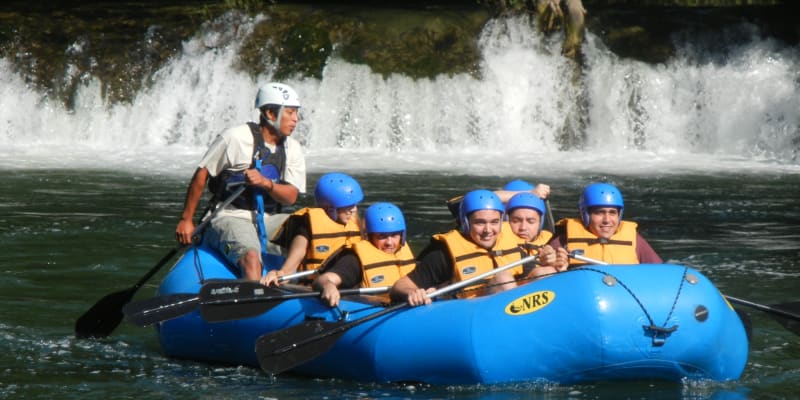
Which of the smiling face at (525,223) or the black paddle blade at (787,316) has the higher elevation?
the smiling face at (525,223)

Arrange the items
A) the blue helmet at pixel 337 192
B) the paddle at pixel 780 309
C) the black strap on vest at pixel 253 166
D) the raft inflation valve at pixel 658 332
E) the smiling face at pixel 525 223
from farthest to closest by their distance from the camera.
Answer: the black strap on vest at pixel 253 166 < the blue helmet at pixel 337 192 < the smiling face at pixel 525 223 < the paddle at pixel 780 309 < the raft inflation valve at pixel 658 332

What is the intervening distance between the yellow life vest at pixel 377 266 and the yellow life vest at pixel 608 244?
0.98m

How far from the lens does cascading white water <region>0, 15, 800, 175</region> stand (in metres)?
19.4

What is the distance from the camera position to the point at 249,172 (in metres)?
7.98

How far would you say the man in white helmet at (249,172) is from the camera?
319 inches

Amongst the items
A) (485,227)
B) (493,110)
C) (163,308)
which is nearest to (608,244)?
(485,227)

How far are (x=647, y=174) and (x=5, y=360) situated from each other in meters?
10.8

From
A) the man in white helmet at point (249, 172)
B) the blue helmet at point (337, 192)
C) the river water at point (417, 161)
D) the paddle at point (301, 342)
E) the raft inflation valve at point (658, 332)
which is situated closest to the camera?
the raft inflation valve at point (658, 332)

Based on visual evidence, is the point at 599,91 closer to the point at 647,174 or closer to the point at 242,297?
the point at 647,174

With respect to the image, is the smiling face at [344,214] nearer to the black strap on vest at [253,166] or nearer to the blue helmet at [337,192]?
the blue helmet at [337,192]

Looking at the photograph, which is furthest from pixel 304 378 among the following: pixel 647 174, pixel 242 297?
pixel 647 174

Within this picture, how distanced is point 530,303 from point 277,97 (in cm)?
243

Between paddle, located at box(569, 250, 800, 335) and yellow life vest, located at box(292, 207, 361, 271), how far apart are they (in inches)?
52.1

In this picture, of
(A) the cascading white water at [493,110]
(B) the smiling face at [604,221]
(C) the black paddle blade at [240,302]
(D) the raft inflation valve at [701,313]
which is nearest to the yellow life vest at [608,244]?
(B) the smiling face at [604,221]
